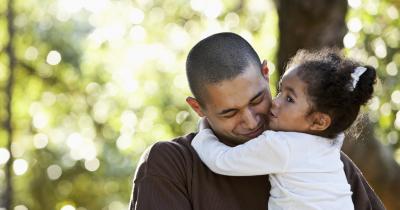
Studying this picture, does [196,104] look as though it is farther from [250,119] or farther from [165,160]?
[165,160]

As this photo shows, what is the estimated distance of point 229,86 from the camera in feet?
14.4

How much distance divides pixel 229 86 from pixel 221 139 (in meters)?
0.25

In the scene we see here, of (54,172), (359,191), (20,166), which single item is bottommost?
(54,172)

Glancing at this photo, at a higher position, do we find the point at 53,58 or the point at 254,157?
the point at 254,157

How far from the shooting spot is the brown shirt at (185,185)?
4.11m

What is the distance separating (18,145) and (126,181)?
2.12 m

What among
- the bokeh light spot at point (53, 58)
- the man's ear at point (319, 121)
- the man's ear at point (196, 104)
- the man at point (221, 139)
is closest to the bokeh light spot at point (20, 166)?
the bokeh light spot at point (53, 58)

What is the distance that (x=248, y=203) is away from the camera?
423cm

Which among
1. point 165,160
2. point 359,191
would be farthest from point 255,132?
point 359,191

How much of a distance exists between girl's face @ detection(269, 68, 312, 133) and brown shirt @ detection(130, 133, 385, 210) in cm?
26

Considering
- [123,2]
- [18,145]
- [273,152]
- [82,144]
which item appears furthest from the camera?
[82,144]

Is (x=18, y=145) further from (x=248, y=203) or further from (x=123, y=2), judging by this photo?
(x=248, y=203)

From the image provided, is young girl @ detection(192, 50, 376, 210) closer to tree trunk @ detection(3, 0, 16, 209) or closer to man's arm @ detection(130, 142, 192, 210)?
man's arm @ detection(130, 142, 192, 210)

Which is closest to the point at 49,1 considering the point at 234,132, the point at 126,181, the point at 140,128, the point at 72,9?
the point at 72,9
